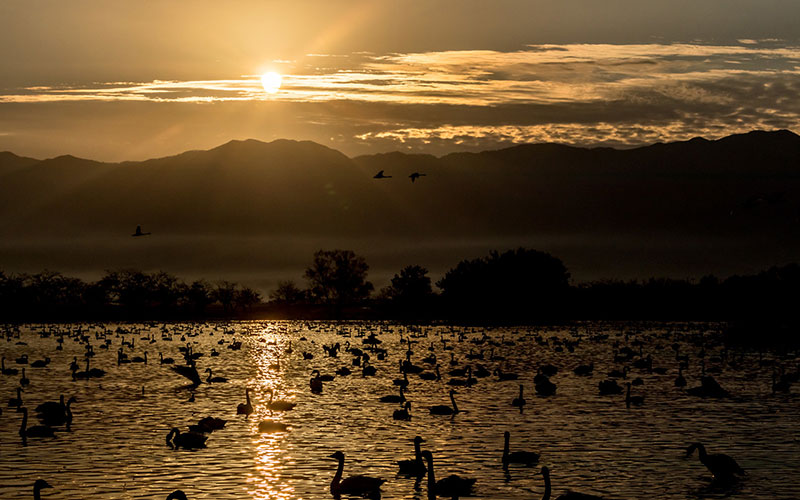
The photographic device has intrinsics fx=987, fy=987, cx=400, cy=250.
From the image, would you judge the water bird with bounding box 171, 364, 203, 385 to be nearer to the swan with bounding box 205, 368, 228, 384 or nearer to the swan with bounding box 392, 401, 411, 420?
the swan with bounding box 205, 368, 228, 384

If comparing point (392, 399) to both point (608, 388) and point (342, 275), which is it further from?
point (342, 275)

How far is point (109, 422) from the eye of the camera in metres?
41.2

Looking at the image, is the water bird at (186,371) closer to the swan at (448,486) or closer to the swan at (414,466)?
the swan at (414,466)

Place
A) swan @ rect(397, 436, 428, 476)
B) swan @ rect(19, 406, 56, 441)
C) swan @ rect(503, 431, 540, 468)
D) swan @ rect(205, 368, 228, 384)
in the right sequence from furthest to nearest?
swan @ rect(205, 368, 228, 384) → swan @ rect(19, 406, 56, 441) → swan @ rect(503, 431, 540, 468) → swan @ rect(397, 436, 428, 476)

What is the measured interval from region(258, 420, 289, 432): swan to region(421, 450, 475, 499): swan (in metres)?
12.2

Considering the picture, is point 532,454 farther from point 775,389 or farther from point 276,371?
point 276,371

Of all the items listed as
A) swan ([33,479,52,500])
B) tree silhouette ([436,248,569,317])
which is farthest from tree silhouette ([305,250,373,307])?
swan ([33,479,52,500])

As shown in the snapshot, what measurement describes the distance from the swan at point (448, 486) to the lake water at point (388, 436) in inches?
31.4

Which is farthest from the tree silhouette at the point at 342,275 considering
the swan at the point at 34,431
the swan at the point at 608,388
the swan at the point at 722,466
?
the swan at the point at 722,466

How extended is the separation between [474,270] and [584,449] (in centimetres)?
10660

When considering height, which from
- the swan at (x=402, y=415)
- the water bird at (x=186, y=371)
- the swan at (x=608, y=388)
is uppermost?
the water bird at (x=186, y=371)

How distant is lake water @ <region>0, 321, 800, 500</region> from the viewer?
29062 millimetres

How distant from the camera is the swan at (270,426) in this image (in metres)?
38.6

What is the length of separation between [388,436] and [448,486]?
11.2m
